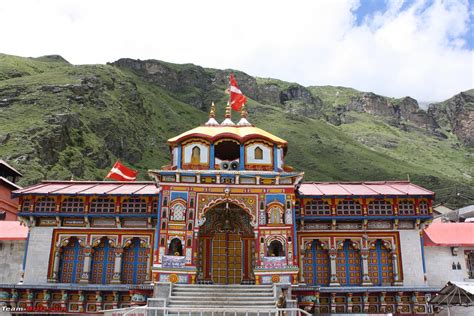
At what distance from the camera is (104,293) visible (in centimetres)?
2564

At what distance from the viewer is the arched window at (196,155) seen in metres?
25.6

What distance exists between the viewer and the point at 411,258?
1046 inches

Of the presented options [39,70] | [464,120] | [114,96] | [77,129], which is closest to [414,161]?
[464,120]

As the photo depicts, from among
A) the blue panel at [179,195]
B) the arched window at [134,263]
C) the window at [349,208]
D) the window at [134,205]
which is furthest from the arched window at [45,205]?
the window at [349,208]

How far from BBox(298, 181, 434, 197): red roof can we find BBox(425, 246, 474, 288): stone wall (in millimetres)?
4078

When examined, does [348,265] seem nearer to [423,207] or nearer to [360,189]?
[360,189]

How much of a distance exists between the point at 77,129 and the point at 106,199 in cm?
6570

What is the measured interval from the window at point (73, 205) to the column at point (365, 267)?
58.9ft

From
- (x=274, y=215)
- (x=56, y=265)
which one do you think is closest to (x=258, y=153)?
(x=274, y=215)

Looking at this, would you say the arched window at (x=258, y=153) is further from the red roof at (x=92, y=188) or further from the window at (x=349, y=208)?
the red roof at (x=92, y=188)

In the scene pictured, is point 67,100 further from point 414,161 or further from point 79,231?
point 414,161

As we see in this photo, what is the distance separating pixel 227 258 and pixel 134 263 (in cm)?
593

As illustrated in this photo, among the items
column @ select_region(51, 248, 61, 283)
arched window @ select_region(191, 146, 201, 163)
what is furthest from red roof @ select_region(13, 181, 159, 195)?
column @ select_region(51, 248, 61, 283)

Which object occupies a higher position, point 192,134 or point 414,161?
point 414,161
